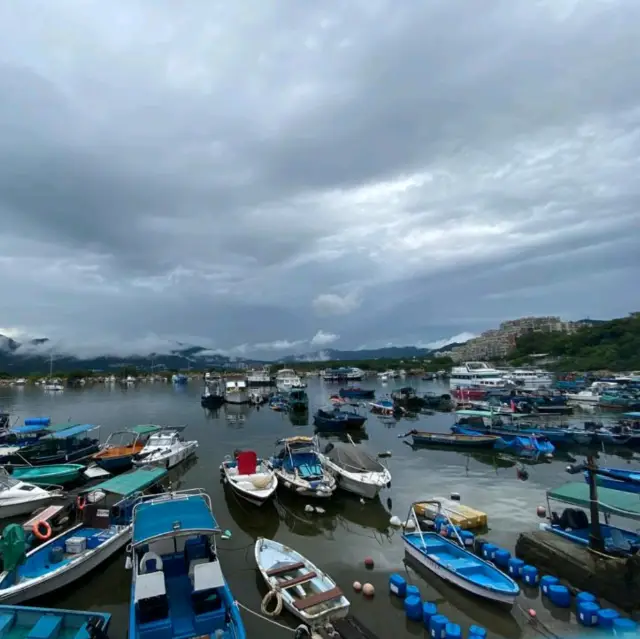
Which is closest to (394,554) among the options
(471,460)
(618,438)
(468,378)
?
(471,460)

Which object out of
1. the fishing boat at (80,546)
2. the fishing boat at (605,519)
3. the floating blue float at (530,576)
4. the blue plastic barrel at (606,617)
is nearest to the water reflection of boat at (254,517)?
the fishing boat at (80,546)

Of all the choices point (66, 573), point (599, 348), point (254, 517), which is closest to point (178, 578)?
point (66, 573)

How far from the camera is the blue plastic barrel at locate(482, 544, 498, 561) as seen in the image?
13930 mm

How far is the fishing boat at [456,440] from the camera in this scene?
1352 inches

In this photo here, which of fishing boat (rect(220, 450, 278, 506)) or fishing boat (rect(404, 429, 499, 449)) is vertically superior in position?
fishing boat (rect(220, 450, 278, 506))

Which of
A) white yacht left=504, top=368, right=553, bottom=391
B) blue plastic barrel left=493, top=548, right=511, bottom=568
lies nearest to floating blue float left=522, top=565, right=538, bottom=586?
blue plastic barrel left=493, top=548, right=511, bottom=568

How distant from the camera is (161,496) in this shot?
1461 centimetres

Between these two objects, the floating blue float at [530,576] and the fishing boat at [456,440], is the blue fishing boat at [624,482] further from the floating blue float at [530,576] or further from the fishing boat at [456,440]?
the fishing boat at [456,440]

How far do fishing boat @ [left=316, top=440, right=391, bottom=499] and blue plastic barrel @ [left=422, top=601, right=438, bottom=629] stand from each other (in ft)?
29.3

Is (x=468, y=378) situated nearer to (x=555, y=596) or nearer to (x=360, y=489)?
(x=360, y=489)

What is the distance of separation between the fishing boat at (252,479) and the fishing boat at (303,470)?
726 millimetres

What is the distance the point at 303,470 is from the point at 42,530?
39.2 feet

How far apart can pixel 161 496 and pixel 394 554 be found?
27.9 ft

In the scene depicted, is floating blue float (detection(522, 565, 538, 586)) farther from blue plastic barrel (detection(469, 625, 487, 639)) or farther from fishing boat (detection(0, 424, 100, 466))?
fishing boat (detection(0, 424, 100, 466))
